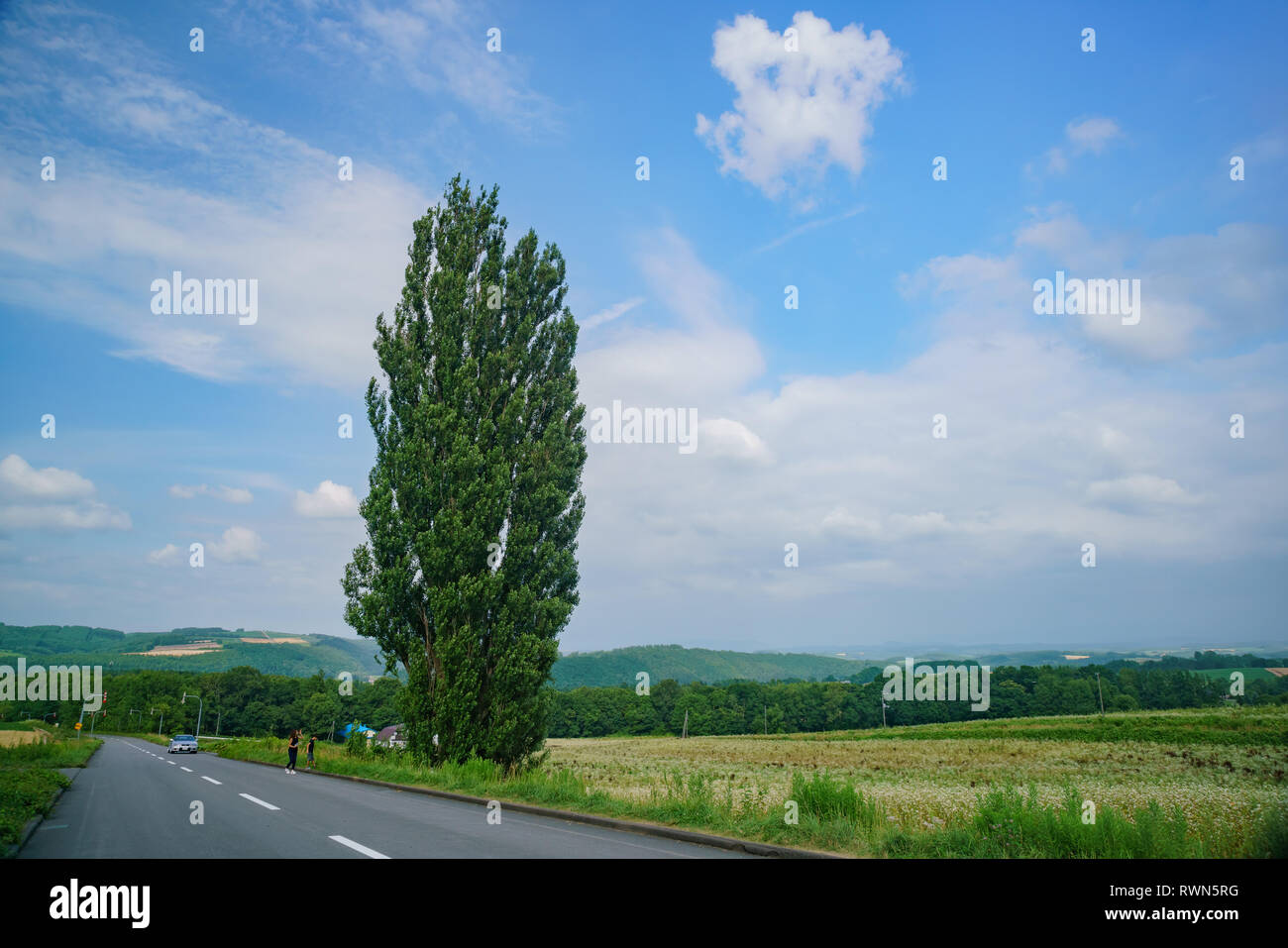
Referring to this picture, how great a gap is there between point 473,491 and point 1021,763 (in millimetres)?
38439

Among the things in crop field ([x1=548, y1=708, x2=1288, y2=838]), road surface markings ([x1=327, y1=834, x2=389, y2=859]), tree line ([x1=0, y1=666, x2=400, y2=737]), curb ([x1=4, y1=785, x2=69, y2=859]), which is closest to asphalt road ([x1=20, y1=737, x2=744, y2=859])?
road surface markings ([x1=327, y1=834, x2=389, y2=859])

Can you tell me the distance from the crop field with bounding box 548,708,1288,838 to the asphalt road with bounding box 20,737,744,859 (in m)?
3.02

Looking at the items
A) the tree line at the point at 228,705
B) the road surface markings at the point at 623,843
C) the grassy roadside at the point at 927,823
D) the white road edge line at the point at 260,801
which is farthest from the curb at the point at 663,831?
the tree line at the point at 228,705

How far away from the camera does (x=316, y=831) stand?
34.7ft

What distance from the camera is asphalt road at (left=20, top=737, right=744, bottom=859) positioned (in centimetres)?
893

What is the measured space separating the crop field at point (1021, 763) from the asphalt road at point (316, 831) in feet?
9.90

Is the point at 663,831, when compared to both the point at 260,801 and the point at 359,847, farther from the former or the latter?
the point at 260,801

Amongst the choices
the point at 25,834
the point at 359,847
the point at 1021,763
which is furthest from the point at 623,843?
the point at 1021,763
